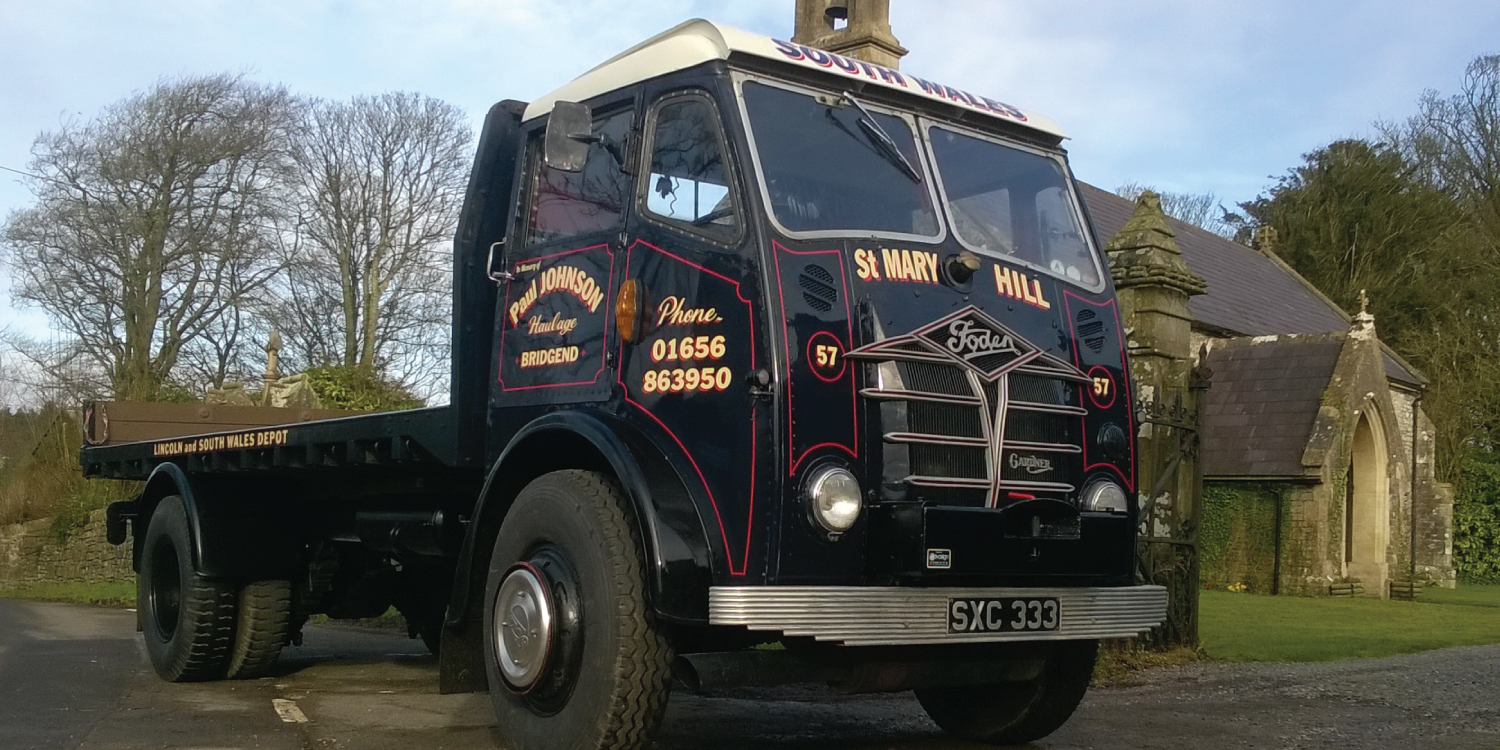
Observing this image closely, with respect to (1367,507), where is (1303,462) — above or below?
above

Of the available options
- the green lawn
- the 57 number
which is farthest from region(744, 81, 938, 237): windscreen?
the green lawn

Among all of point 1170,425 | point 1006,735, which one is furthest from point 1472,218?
point 1006,735

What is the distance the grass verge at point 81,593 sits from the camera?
19.7m

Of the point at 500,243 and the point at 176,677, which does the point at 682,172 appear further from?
the point at 176,677

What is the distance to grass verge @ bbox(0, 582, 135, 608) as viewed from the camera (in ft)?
64.6

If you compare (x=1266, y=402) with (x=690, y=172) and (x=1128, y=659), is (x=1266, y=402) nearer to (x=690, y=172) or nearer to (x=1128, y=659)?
(x=1128, y=659)

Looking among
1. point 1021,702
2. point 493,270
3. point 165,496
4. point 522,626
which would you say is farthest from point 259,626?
point 1021,702

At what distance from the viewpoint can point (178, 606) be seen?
8.75m

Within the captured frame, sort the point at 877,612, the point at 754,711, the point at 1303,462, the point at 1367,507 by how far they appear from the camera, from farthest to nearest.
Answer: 1. the point at 1367,507
2. the point at 1303,462
3. the point at 754,711
4. the point at 877,612

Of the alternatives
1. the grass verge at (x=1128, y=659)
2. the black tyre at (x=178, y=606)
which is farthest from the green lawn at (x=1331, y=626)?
the black tyre at (x=178, y=606)

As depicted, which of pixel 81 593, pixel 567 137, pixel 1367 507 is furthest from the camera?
pixel 1367 507

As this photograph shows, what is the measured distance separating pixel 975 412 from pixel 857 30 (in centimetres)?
2496

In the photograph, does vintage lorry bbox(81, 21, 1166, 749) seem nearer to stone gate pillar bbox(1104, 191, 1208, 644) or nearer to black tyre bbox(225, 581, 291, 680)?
black tyre bbox(225, 581, 291, 680)

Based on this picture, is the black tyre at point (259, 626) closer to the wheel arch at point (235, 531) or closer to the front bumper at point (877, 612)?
the wheel arch at point (235, 531)
